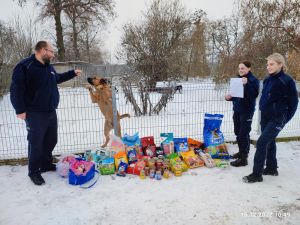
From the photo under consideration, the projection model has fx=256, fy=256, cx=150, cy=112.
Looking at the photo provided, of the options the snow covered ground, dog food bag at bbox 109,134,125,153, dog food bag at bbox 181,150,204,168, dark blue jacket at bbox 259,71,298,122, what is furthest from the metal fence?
dark blue jacket at bbox 259,71,298,122

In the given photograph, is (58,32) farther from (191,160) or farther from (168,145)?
(191,160)

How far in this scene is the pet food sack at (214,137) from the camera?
4.30 m

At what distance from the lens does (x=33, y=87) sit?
3369 millimetres

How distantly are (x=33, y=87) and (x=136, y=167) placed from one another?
1835 millimetres

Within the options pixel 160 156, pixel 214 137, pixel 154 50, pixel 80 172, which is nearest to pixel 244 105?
pixel 214 137

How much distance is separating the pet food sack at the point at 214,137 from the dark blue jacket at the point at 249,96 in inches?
17.6

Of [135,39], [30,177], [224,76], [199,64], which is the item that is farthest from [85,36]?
[30,177]

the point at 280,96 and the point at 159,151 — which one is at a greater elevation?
the point at 280,96

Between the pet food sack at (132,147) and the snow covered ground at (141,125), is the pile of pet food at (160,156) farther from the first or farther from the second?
the snow covered ground at (141,125)

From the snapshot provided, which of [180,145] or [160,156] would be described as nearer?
[160,156]

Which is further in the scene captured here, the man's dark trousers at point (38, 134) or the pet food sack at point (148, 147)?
the pet food sack at point (148, 147)

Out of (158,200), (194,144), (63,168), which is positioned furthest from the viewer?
(194,144)

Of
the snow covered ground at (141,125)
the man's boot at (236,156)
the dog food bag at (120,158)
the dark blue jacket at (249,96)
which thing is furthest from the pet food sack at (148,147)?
the dark blue jacket at (249,96)

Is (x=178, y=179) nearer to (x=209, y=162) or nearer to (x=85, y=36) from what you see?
(x=209, y=162)
